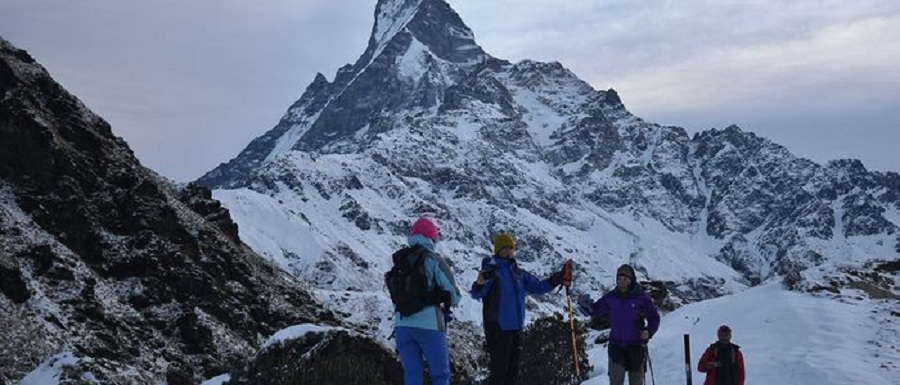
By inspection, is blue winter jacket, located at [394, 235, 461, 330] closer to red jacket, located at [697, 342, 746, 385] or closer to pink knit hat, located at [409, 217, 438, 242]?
pink knit hat, located at [409, 217, 438, 242]

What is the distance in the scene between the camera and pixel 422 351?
9680 mm

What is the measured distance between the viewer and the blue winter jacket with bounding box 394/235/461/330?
30.9 feet

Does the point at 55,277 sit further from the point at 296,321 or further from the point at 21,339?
the point at 296,321

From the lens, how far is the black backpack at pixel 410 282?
9.38 m

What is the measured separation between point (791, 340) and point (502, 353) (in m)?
10.4

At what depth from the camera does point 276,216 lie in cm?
18700

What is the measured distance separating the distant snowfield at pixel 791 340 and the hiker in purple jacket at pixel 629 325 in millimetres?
2967

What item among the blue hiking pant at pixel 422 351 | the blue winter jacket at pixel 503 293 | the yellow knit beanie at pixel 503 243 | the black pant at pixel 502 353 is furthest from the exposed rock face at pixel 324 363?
the yellow knit beanie at pixel 503 243

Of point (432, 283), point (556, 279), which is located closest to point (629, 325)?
point (556, 279)

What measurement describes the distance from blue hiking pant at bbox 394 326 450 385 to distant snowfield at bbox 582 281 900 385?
5.67 meters

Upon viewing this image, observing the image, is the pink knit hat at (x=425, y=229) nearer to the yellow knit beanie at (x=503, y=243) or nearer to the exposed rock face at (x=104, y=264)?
the yellow knit beanie at (x=503, y=243)

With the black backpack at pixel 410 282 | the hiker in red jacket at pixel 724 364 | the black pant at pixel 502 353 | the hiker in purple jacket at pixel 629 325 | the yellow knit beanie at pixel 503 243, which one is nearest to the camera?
the black backpack at pixel 410 282

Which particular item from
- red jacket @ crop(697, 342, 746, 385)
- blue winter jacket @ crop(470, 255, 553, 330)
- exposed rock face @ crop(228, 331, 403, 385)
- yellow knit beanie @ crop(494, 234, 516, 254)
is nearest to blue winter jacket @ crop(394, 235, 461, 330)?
blue winter jacket @ crop(470, 255, 553, 330)

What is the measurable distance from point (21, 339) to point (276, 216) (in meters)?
169
